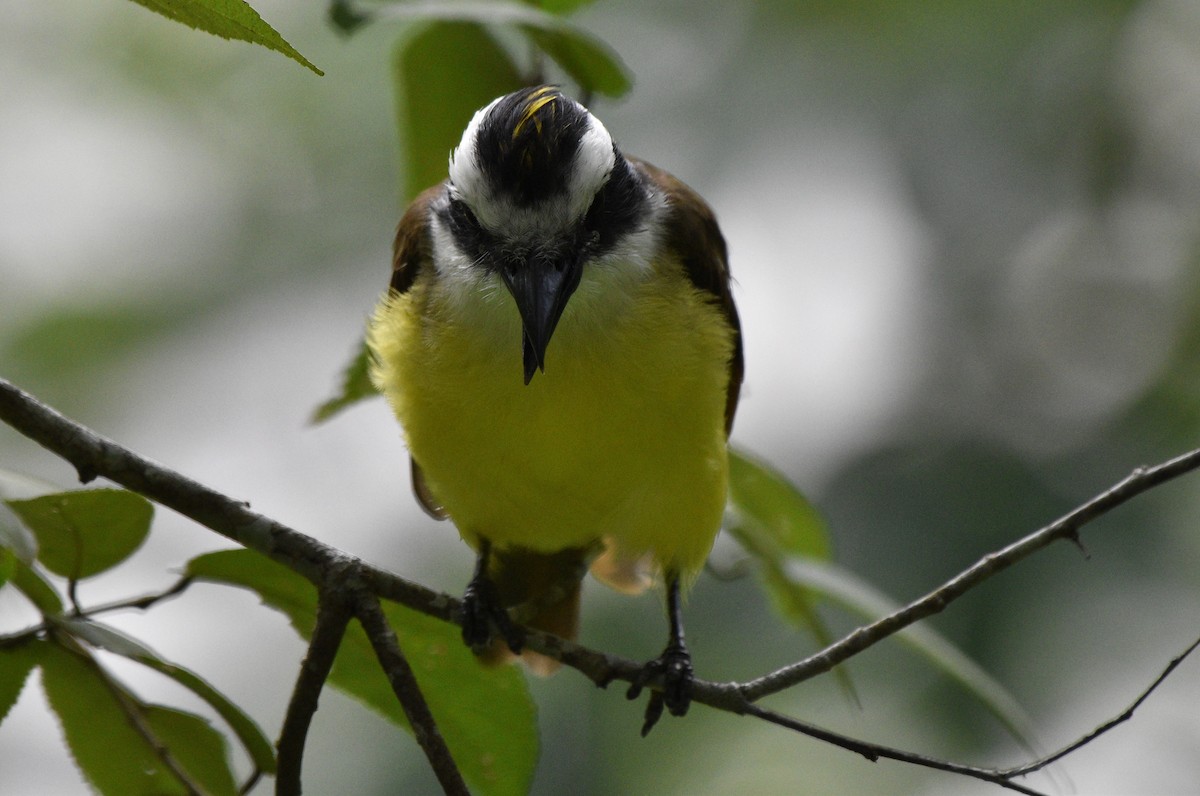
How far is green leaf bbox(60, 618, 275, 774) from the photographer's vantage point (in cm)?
169

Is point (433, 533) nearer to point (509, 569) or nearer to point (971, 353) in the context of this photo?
point (509, 569)

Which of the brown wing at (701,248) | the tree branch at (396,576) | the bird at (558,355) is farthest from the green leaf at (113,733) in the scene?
the brown wing at (701,248)

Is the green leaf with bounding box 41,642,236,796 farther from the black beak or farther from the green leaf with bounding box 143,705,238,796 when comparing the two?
the black beak

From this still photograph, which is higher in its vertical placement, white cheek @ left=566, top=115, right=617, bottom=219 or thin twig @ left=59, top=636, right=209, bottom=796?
white cheek @ left=566, top=115, right=617, bottom=219

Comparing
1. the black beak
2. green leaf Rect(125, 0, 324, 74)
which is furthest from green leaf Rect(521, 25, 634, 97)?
green leaf Rect(125, 0, 324, 74)

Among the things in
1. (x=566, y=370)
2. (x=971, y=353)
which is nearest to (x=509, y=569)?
(x=566, y=370)

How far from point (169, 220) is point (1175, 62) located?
429cm

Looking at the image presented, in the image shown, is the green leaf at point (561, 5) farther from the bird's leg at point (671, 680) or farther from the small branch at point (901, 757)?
the small branch at point (901, 757)

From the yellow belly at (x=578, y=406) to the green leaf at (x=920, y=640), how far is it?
239mm

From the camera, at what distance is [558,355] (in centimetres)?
235

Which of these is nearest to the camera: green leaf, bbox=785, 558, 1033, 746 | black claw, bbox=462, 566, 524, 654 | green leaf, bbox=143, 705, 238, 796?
green leaf, bbox=143, 705, 238, 796

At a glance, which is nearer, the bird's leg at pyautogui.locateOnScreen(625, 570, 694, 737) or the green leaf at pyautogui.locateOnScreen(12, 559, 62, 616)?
the green leaf at pyautogui.locateOnScreen(12, 559, 62, 616)

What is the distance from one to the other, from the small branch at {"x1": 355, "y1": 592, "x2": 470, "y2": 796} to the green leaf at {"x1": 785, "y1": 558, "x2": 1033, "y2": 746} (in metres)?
0.81

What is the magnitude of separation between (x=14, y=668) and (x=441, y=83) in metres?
1.45
